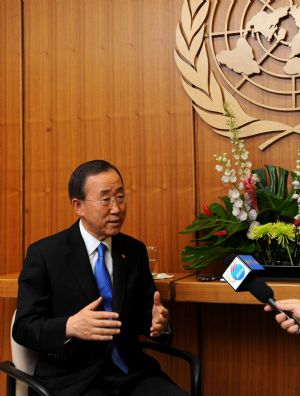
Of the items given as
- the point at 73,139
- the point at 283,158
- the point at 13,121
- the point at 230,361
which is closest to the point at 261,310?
the point at 230,361

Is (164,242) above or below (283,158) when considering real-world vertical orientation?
below

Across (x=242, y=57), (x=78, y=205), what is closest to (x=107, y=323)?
(x=78, y=205)

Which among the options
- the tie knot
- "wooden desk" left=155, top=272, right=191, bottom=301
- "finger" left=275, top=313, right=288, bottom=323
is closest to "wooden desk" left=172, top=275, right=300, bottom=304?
"wooden desk" left=155, top=272, right=191, bottom=301

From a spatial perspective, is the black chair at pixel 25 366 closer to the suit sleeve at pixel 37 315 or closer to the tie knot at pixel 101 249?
the suit sleeve at pixel 37 315

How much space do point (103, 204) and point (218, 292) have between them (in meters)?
0.75

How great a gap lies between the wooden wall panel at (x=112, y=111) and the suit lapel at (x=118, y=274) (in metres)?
0.81

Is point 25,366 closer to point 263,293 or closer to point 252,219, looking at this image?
point 263,293

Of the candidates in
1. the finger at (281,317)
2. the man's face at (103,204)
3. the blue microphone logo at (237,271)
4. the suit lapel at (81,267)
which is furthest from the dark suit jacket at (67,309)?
the finger at (281,317)

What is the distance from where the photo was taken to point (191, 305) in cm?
339

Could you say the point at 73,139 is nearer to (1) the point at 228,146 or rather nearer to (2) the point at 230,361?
(1) the point at 228,146

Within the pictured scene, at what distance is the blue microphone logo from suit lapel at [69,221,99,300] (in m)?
0.82

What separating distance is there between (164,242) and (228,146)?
0.67 meters

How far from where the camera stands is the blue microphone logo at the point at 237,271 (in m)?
1.74

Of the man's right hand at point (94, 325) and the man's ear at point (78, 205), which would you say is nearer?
the man's right hand at point (94, 325)
